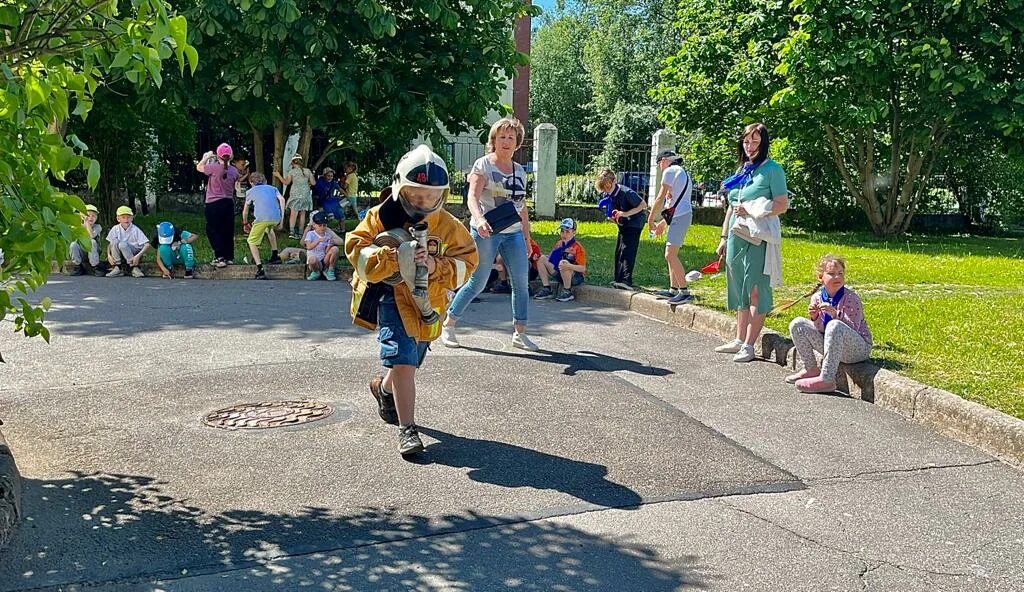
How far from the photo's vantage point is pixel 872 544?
13.4 feet

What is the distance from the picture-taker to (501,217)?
24.4 feet

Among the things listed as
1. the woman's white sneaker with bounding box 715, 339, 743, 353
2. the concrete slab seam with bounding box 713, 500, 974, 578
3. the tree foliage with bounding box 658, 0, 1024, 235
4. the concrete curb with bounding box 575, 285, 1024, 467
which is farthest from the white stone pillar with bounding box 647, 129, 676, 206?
the concrete slab seam with bounding box 713, 500, 974, 578

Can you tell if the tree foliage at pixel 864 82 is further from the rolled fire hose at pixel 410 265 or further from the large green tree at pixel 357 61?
the rolled fire hose at pixel 410 265

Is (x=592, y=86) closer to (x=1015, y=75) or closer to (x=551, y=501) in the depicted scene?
(x=1015, y=75)

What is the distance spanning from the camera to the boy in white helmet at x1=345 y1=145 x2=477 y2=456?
490 cm

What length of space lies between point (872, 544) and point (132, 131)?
16.2 meters

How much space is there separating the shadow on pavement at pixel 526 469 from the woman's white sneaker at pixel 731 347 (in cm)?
314

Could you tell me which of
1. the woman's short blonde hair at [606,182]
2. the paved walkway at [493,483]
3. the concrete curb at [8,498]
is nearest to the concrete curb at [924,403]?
the paved walkway at [493,483]

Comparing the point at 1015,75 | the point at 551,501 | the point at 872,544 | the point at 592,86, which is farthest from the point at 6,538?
the point at 592,86

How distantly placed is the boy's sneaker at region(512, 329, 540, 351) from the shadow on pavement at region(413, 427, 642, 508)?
2451 millimetres

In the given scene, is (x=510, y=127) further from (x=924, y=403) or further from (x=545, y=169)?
(x=545, y=169)

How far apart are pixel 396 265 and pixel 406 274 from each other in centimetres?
7

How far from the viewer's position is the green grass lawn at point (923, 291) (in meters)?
6.71

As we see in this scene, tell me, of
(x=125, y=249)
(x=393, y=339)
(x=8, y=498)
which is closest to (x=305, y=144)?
(x=125, y=249)
